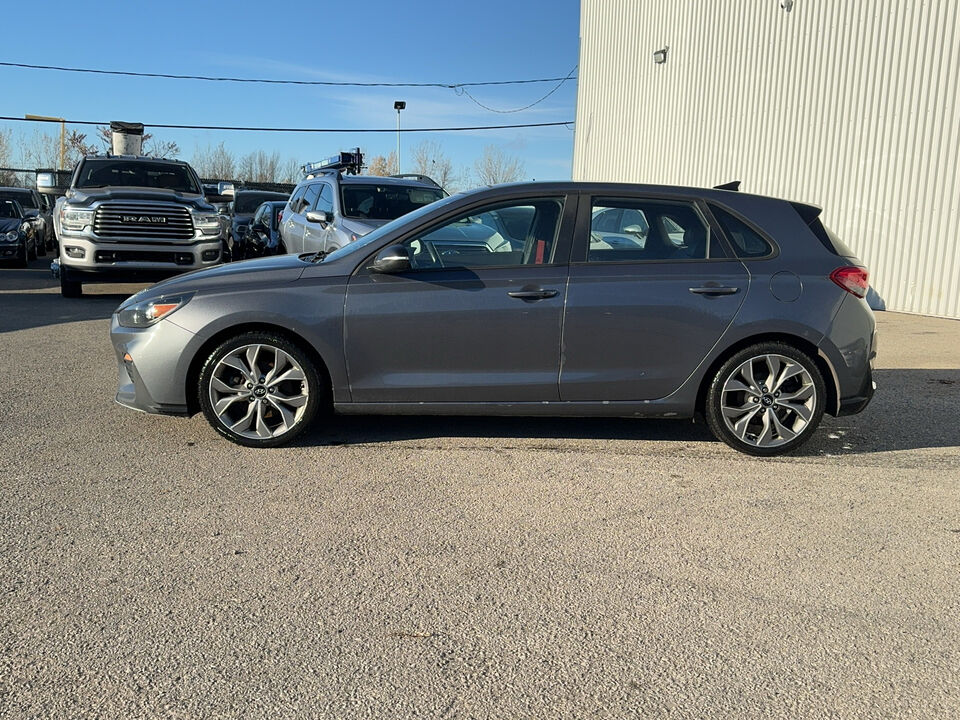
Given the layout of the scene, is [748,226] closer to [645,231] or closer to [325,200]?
[645,231]

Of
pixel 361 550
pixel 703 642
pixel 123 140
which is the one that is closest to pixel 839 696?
pixel 703 642

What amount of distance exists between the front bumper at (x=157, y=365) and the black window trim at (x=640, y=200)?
242 cm

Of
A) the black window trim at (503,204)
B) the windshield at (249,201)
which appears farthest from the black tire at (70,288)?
the windshield at (249,201)

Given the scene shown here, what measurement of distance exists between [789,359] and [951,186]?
374 inches

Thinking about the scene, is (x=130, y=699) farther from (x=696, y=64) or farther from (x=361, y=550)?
(x=696, y=64)

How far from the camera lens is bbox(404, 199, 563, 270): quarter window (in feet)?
18.7

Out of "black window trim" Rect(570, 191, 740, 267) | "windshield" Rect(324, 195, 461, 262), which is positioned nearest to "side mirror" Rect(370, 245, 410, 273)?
"windshield" Rect(324, 195, 461, 262)

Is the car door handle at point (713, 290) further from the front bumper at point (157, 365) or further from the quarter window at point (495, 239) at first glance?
the front bumper at point (157, 365)

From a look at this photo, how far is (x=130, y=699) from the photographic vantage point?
283 cm

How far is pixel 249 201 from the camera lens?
25516 mm

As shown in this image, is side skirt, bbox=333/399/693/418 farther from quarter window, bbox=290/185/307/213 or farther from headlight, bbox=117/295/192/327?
quarter window, bbox=290/185/307/213

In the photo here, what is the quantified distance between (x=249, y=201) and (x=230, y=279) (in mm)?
20732

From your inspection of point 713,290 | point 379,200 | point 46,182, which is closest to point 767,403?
point 713,290

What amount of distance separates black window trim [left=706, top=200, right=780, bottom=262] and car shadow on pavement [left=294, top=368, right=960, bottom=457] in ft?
4.10
